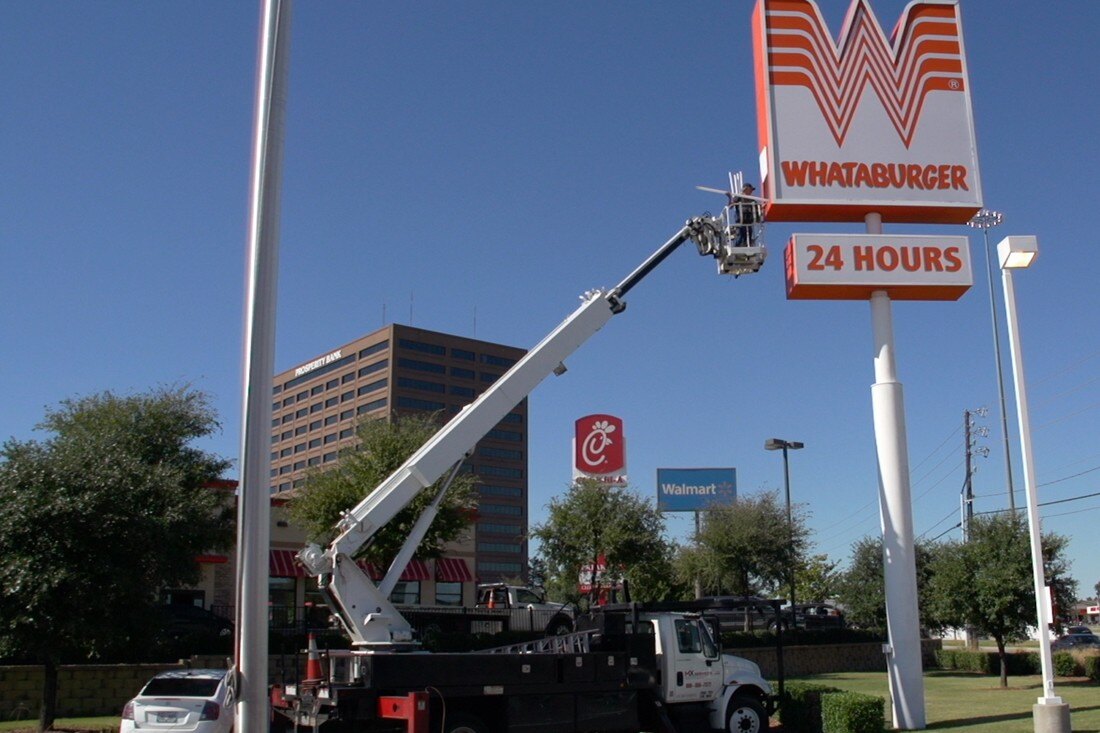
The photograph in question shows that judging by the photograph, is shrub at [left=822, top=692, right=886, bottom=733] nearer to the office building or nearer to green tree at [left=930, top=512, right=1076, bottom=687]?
green tree at [left=930, top=512, right=1076, bottom=687]

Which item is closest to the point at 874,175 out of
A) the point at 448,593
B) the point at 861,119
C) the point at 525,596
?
the point at 861,119

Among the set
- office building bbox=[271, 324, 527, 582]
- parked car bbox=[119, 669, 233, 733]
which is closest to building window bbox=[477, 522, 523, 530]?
office building bbox=[271, 324, 527, 582]

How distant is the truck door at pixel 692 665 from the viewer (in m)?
16.7

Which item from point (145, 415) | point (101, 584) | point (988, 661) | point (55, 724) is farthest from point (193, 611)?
point (988, 661)

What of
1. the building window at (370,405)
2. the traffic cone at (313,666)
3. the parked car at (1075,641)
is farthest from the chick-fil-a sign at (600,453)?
the building window at (370,405)

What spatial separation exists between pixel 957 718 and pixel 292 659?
1301 centimetres

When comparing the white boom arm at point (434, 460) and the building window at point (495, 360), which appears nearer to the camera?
the white boom arm at point (434, 460)

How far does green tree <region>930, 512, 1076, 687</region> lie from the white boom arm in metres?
16.2

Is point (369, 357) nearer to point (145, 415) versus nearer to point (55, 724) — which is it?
point (145, 415)

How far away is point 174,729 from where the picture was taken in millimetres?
15281

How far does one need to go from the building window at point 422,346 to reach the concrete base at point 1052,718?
446 ft

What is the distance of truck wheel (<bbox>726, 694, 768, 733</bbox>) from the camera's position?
1734 centimetres

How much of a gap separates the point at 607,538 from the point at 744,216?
74.4ft

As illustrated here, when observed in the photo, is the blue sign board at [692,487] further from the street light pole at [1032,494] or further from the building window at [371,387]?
the building window at [371,387]
